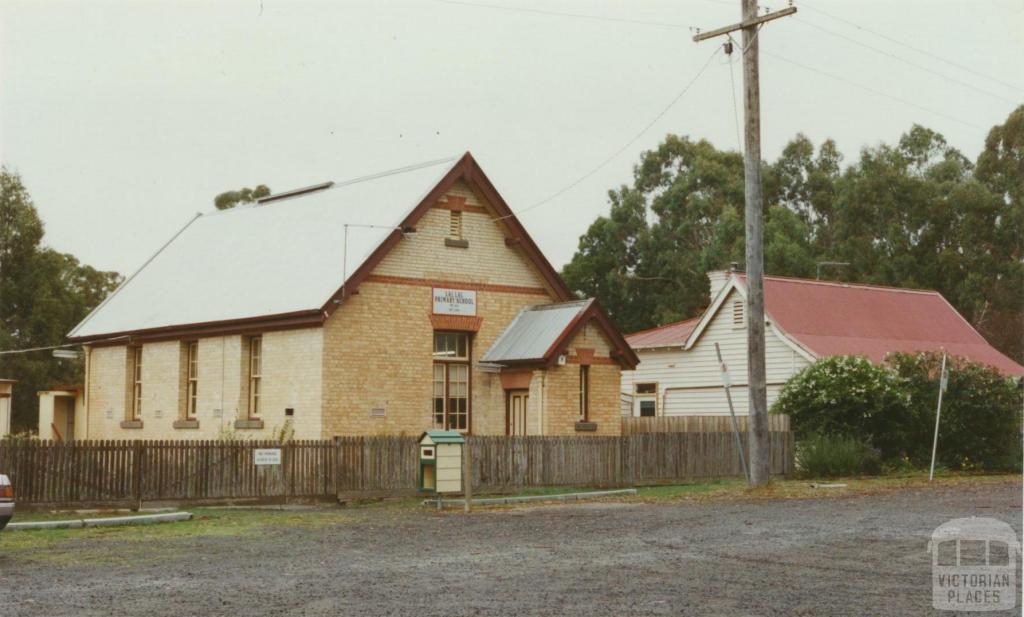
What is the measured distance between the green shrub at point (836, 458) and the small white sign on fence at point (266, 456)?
13.0 meters

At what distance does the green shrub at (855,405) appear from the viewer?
31.2 metres

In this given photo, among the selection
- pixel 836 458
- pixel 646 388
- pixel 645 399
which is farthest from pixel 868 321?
pixel 836 458

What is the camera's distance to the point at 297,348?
28891mm

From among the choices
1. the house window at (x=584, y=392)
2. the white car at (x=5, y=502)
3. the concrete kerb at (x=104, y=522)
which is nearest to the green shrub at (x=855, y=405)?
the house window at (x=584, y=392)

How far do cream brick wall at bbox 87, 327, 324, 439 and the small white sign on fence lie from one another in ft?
11.0

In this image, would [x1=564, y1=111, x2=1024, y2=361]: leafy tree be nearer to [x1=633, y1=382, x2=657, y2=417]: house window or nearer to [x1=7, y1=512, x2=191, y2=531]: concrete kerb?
[x1=633, y1=382, x2=657, y2=417]: house window

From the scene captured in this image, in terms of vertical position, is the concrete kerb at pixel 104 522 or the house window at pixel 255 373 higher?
the house window at pixel 255 373

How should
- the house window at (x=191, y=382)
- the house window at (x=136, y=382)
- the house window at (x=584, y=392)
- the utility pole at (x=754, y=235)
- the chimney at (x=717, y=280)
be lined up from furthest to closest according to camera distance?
the chimney at (x=717, y=280) → the house window at (x=136, y=382) → the house window at (x=191, y=382) → the house window at (x=584, y=392) → the utility pole at (x=754, y=235)

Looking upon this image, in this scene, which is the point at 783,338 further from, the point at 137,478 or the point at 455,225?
the point at 137,478

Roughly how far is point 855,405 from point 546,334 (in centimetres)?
776

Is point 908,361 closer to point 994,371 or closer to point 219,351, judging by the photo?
point 994,371

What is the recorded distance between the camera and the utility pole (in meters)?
25.2

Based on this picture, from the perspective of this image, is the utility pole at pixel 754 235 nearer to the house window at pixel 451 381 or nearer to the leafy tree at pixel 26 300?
the house window at pixel 451 381

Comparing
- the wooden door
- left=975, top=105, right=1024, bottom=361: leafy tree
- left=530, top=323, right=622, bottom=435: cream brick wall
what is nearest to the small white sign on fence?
left=530, top=323, right=622, bottom=435: cream brick wall
